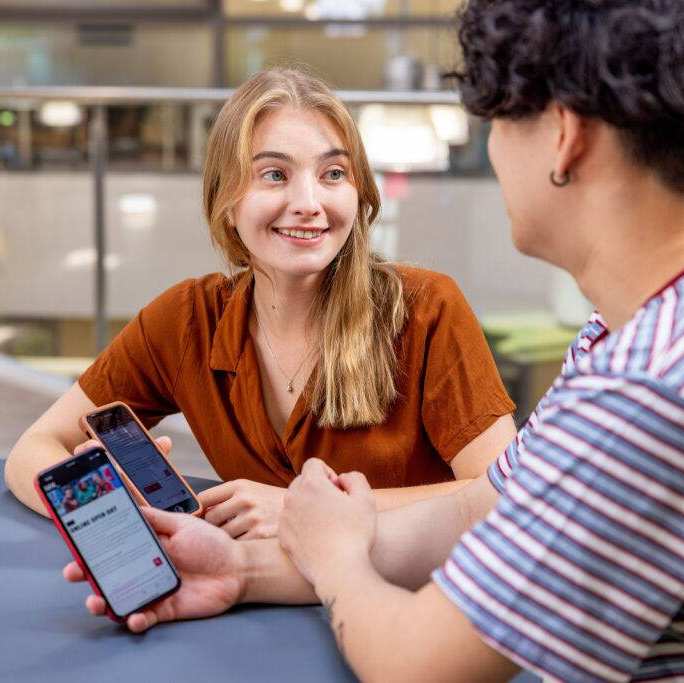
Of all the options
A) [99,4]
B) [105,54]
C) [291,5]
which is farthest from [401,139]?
[99,4]

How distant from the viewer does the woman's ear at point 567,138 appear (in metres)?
0.87

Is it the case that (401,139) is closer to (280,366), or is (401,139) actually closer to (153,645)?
(280,366)

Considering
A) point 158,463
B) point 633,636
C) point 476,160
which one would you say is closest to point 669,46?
point 633,636

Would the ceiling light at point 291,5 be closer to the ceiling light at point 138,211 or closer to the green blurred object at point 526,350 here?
the ceiling light at point 138,211

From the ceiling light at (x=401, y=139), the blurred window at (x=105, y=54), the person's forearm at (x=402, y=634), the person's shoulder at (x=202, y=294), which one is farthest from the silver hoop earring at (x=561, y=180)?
the blurred window at (x=105, y=54)

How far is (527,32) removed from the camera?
87 centimetres

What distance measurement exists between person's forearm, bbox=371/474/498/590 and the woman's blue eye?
66 cm

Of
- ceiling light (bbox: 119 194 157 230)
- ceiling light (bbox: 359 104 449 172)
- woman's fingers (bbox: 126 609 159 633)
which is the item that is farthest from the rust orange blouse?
ceiling light (bbox: 119 194 157 230)

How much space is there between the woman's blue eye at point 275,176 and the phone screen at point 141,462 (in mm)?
467

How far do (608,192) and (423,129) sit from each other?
2665 mm

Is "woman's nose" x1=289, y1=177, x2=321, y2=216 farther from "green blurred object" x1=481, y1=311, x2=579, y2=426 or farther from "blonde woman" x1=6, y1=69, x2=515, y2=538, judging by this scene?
"green blurred object" x1=481, y1=311, x2=579, y2=426

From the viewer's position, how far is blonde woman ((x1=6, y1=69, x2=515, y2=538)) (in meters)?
1.68

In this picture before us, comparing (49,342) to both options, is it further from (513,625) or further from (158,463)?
(513,625)

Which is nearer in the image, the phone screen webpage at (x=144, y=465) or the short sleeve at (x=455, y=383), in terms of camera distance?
the phone screen webpage at (x=144, y=465)
